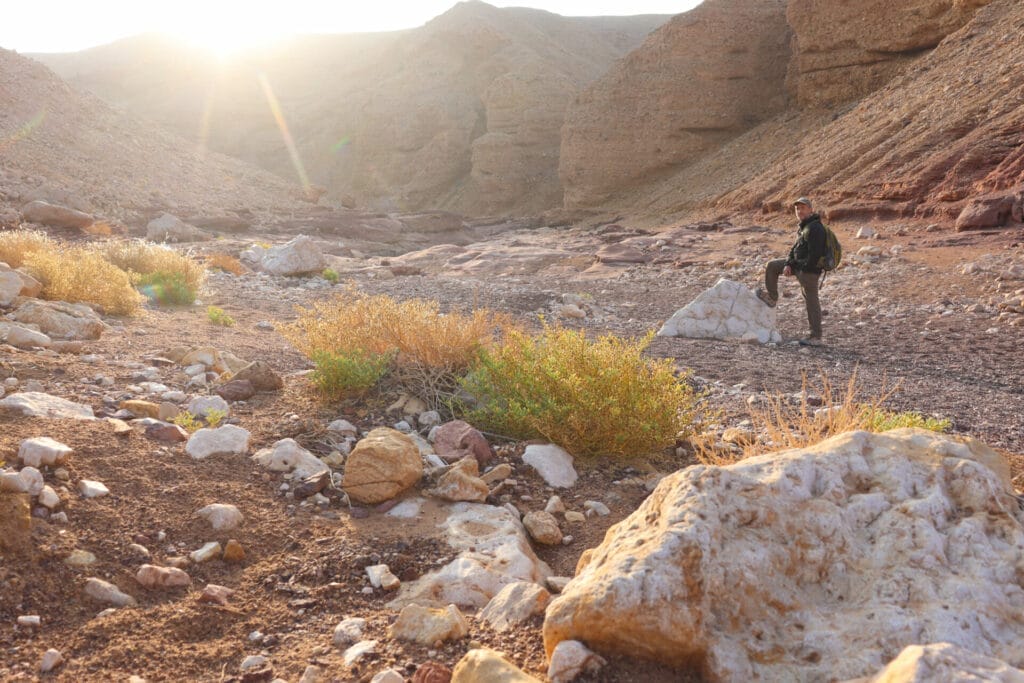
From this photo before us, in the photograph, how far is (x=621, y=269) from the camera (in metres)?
13.9

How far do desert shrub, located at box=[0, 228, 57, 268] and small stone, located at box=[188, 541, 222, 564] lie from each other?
6296 millimetres

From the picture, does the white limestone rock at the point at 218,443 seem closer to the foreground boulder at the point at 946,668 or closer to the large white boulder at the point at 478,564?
the large white boulder at the point at 478,564

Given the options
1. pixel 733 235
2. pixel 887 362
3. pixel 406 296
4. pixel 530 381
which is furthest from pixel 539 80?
pixel 530 381

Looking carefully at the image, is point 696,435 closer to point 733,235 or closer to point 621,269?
point 621,269

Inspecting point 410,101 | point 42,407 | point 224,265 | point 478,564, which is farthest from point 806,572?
point 410,101

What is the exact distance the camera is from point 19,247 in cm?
816

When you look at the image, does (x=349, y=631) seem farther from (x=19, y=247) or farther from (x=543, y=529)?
(x=19, y=247)

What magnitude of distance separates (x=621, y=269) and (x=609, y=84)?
1726 centimetres

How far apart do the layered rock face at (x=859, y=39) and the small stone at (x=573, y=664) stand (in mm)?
22204

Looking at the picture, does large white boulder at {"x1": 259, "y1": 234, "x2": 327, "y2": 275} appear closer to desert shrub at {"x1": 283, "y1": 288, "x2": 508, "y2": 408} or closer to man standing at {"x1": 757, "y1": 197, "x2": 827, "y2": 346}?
man standing at {"x1": 757, "y1": 197, "x2": 827, "y2": 346}

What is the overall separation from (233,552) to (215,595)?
307 millimetres

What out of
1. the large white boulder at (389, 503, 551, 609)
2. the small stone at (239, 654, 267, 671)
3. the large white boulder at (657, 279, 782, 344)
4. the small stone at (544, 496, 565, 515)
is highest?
the small stone at (239, 654, 267, 671)

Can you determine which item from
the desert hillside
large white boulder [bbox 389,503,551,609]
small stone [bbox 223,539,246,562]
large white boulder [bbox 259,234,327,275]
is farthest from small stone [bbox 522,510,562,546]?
the desert hillside

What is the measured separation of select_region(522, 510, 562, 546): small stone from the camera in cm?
316
